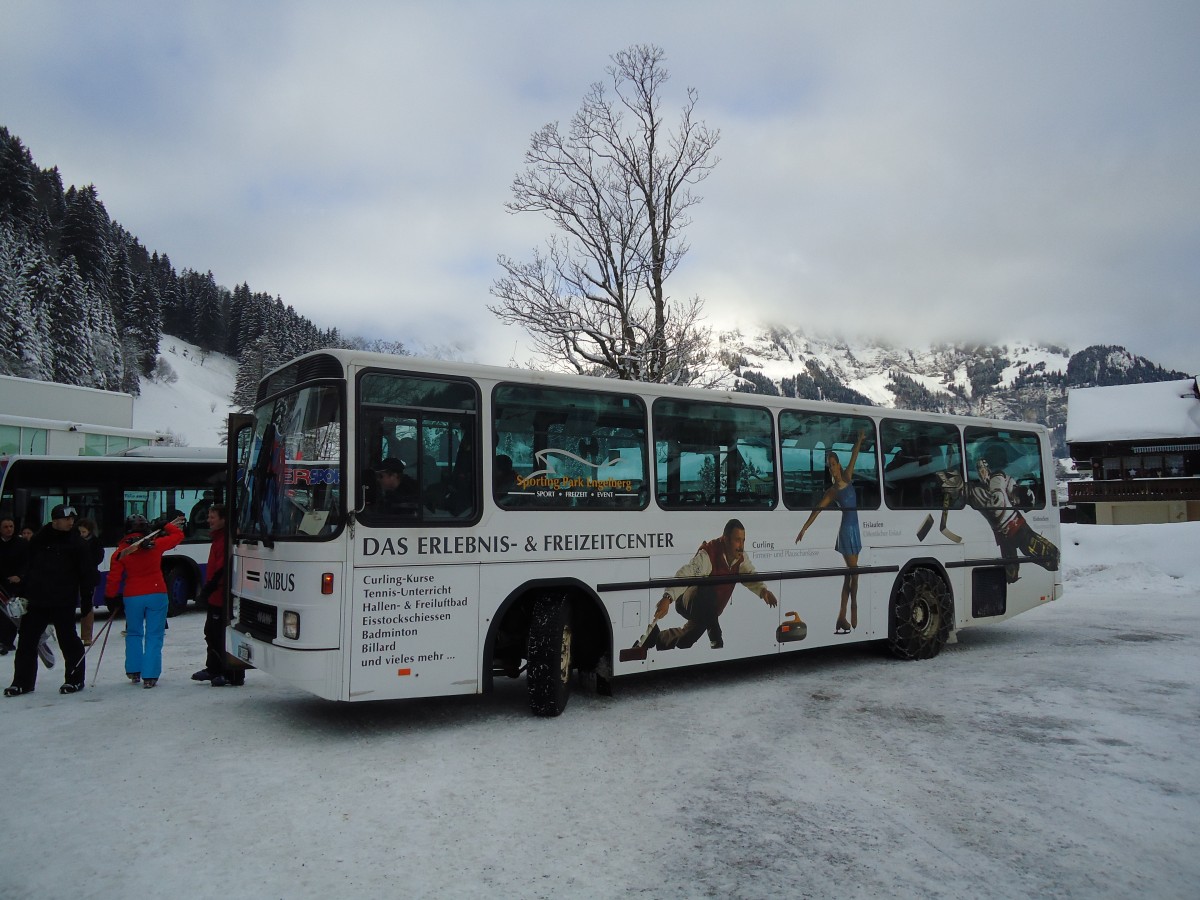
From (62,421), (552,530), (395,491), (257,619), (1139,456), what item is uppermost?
(62,421)

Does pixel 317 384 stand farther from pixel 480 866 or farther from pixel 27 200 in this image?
pixel 27 200

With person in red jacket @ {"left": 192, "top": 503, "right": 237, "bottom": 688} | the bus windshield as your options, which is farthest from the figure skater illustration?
person in red jacket @ {"left": 192, "top": 503, "right": 237, "bottom": 688}

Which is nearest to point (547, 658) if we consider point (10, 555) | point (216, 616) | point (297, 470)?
point (297, 470)

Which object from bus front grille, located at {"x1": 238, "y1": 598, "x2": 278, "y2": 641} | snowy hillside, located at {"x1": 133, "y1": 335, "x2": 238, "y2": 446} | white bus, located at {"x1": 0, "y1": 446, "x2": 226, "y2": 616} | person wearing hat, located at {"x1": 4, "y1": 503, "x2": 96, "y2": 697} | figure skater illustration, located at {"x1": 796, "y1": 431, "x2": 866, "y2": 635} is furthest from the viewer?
snowy hillside, located at {"x1": 133, "y1": 335, "x2": 238, "y2": 446}

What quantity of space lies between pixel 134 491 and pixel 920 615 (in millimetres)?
13283

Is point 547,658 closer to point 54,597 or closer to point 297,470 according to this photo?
point 297,470

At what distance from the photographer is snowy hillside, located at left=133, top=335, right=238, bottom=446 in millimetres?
87125

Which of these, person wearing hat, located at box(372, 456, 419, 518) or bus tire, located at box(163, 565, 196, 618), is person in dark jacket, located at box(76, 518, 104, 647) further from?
bus tire, located at box(163, 565, 196, 618)

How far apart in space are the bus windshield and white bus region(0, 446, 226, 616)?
8.57 meters

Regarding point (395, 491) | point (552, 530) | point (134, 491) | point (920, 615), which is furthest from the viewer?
point (134, 491)

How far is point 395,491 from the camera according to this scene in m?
6.37

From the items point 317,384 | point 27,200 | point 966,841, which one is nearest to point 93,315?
point 27,200

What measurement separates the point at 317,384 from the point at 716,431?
3.89 meters

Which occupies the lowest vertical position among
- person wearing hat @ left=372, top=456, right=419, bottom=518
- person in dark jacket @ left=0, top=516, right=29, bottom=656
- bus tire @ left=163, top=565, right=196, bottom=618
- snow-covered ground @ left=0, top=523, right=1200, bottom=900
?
snow-covered ground @ left=0, top=523, right=1200, bottom=900
